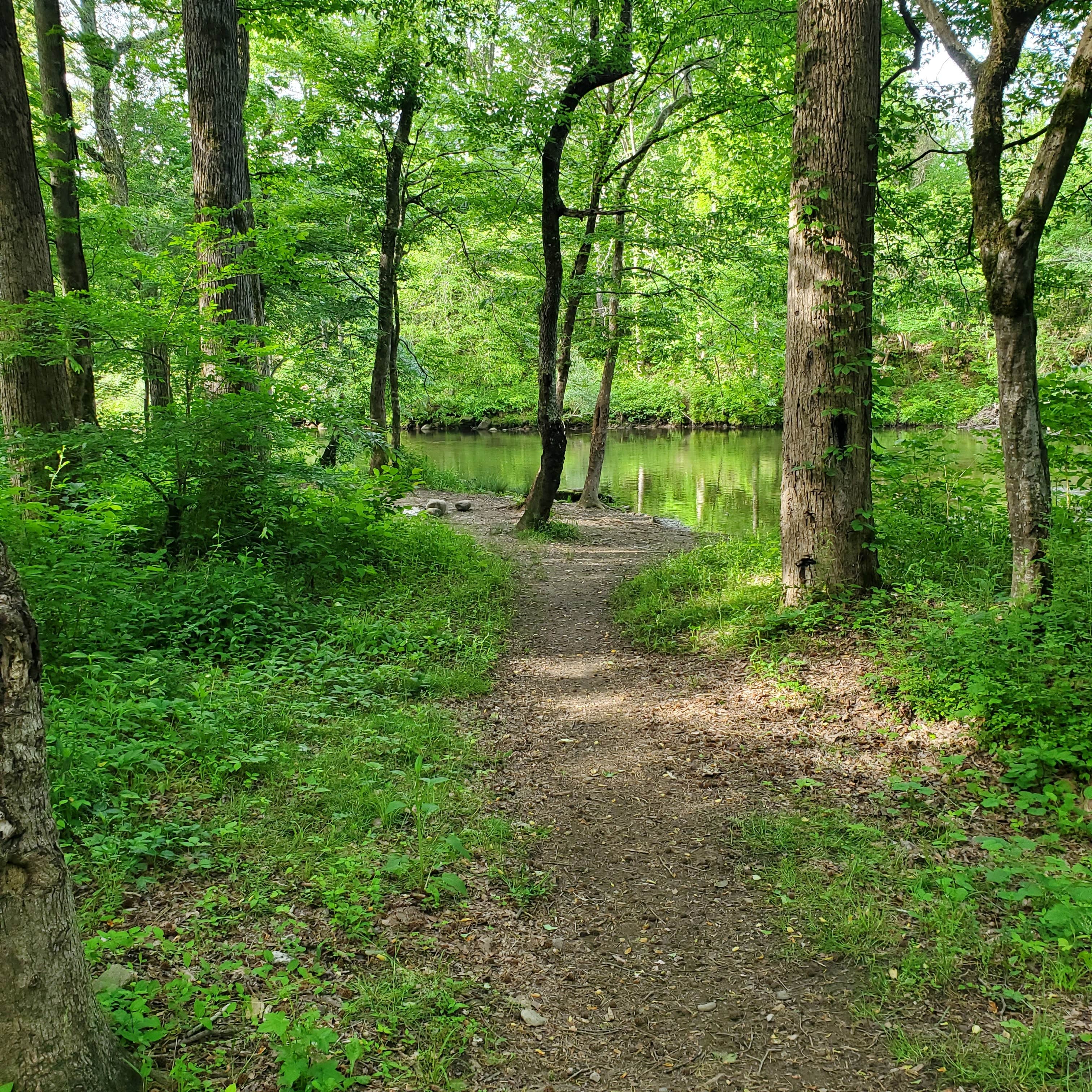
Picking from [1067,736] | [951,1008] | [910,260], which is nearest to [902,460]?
[910,260]

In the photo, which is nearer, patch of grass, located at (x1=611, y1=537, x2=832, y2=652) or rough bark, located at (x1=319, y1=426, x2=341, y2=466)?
patch of grass, located at (x1=611, y1=537, x2=832, y2=652)

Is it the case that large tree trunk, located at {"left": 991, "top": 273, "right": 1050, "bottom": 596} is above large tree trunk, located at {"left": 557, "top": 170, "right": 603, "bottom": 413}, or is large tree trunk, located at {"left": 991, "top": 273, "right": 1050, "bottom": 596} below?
below

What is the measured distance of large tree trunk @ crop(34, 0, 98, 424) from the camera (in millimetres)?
9016

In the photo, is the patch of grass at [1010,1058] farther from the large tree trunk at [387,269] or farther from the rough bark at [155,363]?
the large tree trunk at [387,269]

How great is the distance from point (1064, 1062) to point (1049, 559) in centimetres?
327

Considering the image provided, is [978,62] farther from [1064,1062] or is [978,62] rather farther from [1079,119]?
[1064,1062]

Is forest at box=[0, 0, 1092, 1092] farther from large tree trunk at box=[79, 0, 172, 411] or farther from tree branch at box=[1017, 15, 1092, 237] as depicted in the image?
large tree trunk at box=[79, 0, 172, 411]

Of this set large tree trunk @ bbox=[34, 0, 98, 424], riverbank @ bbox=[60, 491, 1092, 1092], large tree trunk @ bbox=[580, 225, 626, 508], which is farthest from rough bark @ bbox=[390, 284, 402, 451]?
riverbank @ bbox=[60, 491, 1092, 1092]

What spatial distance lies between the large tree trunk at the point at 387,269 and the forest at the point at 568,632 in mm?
1230

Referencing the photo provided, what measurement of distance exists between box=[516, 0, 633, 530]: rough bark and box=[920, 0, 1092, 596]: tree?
580 centimetres

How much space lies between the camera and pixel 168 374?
662 centimetres

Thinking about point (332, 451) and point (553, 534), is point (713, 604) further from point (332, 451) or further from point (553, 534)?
point (332, 451)

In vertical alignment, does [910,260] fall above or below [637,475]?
above

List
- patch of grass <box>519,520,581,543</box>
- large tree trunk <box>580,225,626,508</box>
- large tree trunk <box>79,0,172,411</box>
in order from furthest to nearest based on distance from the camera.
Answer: large tree trunk <box>580,225,626,508</box>
patch of grass <box>519,520,581,543</box>
large tree trunk <box>79,0,172,411</box>
